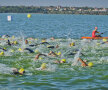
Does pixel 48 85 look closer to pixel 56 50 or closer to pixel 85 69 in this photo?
pixel 85 69

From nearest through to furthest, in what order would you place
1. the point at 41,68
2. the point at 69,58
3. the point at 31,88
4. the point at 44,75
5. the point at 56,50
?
the point at 31,88, the point at 44,75, the point at 41,68, the point at 69,58, the point at 56,50

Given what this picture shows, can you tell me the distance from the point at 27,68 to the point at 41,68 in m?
0.74

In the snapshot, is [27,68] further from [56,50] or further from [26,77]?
[56,50]

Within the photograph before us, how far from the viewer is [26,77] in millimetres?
13609

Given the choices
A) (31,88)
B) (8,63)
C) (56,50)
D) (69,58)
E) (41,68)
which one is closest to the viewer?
(31,88)

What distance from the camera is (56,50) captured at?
22625 millimetres

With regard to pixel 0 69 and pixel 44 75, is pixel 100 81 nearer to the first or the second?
pixel 44 75

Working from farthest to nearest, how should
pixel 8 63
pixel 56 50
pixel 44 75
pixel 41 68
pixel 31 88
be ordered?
pixel 56 50 → pixel 8 63 → pixel 41 68 → pixel 44 75 → pixel 31 88

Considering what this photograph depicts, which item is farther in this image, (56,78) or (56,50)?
(56,50)

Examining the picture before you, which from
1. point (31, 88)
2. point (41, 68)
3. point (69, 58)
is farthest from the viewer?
point (69, 58)

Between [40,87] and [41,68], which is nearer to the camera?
[40,87]

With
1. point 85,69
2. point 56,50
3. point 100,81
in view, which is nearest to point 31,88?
point 100,81

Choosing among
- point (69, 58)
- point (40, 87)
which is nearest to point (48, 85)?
point (40, 87)

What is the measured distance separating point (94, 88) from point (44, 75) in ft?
9.09
